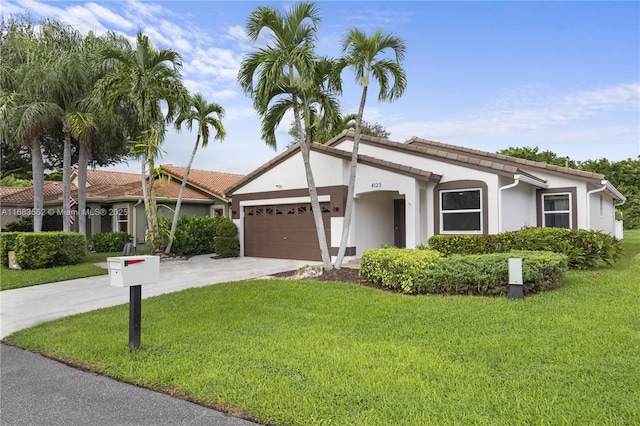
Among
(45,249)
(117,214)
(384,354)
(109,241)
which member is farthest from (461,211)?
(117,214)

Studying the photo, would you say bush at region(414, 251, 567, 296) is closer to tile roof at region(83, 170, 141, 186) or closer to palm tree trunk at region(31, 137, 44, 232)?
palm tree trunk at region(31, 137, 44, 232)

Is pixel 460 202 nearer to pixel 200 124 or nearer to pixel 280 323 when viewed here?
pixel 280 323

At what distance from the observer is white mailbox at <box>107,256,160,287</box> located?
462 cm

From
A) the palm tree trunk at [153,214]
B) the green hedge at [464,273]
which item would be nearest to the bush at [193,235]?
the palm tree trunk at [153,214]

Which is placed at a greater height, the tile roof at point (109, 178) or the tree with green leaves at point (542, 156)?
the tree with green leaves at point (542, 156)

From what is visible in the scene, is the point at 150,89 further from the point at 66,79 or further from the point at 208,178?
the point at 208,178

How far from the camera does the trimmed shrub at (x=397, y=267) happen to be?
8.04 metres

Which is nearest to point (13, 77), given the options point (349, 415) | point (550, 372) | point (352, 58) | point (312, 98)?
point (312, 98)

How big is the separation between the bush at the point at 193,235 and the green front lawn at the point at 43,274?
11.2 ft

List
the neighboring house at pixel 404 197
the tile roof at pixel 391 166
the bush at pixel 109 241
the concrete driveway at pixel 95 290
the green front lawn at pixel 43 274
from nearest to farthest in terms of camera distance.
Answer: the concrete driveway at pixel 95 290, the green front lawn at pixel 43 274, the neighboring house at pixel 404 197, the tile roof at pixel 391 166, the bush at pixel 109 241

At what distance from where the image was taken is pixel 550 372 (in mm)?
3875

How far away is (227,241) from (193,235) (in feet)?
6.18

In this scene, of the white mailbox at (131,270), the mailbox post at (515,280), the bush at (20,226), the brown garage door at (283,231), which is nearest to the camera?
the white mailbox at (131,270)

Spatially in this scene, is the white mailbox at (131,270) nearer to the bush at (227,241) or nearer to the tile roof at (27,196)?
the bush at (227,241)
